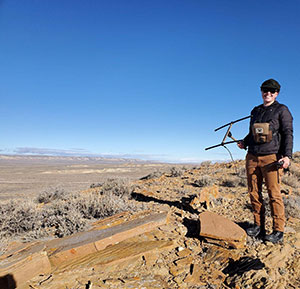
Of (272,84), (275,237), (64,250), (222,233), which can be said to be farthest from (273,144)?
(64,250)

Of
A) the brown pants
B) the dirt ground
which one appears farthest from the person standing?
the dirt ground

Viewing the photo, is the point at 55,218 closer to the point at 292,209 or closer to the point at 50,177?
the point at 292,209

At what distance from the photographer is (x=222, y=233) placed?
3.57m

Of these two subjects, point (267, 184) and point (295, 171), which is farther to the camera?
point (295, 171)

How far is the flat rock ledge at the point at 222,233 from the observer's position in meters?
3.47

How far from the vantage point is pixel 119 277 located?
2816mm

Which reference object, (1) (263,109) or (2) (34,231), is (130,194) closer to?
(2) (34,231)

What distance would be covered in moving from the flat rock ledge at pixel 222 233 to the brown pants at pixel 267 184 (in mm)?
548

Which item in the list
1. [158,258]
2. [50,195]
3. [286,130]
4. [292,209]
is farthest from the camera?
[50,195]

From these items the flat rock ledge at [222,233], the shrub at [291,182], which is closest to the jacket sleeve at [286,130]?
the flat rock ledge at [222,233]

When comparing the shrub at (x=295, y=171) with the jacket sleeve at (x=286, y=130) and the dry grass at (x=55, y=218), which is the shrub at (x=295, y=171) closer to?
the jacket sleeve at (x=286, y=130)

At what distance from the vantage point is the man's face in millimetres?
3595

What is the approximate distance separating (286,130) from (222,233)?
77.8 inches

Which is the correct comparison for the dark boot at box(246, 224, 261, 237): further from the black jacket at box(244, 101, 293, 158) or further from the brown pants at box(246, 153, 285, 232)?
the black jacket at box(244, 101, 293, 158)
